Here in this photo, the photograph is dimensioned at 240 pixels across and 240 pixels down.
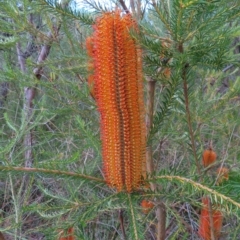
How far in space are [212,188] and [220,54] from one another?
25 centimetres

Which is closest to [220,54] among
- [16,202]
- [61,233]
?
[61,233]

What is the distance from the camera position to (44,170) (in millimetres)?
867

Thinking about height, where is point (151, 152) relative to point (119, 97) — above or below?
below

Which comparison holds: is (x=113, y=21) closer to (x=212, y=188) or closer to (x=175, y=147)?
(x=212, y=188)

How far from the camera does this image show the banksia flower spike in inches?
30.8

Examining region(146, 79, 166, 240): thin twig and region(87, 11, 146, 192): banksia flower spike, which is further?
region(146, 79, 166, 240): thin twig

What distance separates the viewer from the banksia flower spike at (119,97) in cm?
78

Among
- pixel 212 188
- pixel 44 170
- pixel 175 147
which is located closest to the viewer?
pixel 212 188

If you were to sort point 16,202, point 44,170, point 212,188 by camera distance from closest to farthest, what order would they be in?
point 212,188, point 44,170, point 16,202

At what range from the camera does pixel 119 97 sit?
2.63ft

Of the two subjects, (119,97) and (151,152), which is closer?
(119,97)

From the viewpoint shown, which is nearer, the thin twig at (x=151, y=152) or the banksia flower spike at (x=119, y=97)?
the banksia flower spike at (x=119, y=97)

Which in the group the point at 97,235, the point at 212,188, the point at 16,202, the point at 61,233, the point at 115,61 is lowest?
the point at 97,235

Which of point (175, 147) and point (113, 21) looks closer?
point (113, 21)
